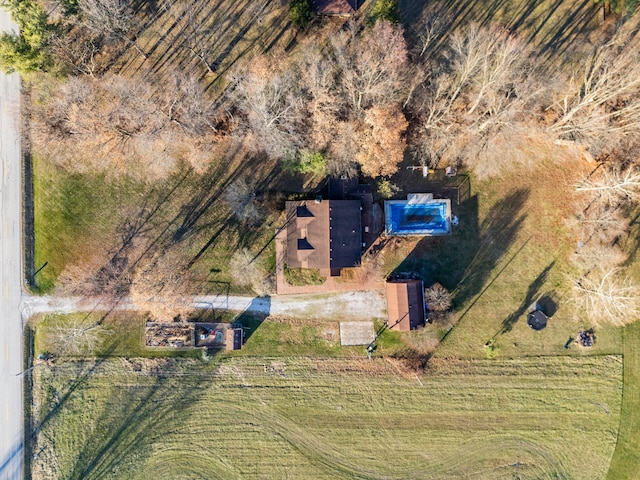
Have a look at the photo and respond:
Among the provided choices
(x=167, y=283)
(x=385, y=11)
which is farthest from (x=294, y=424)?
(x=385, y=11)

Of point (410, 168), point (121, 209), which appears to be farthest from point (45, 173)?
point (410, 168)

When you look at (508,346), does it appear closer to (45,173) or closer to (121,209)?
(121,209)

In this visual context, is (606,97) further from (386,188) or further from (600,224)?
(386,188)

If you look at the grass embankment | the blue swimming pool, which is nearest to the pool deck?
the blue swimming pool

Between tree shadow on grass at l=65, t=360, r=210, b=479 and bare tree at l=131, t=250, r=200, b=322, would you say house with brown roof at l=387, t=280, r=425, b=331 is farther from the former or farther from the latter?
tree shadow on grass at l=65, t=360, r=210, b=479

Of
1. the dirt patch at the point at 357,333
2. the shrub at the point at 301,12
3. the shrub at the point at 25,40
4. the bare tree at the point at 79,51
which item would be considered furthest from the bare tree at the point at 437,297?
the shrub at the point at 25,40

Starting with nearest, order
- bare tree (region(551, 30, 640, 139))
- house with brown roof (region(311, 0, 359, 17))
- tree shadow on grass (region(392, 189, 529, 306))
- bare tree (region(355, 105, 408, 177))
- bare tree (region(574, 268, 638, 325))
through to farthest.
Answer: bare tree (region(551, 30, 640, 139)), bare tree (region(355, 105, 408, 177)), house with brown roof (region(311, 0, 359, 17)), bare tree (region(574, 268, 638, 325)), tree shadow on grass (region(392, 189, 529, 306))
